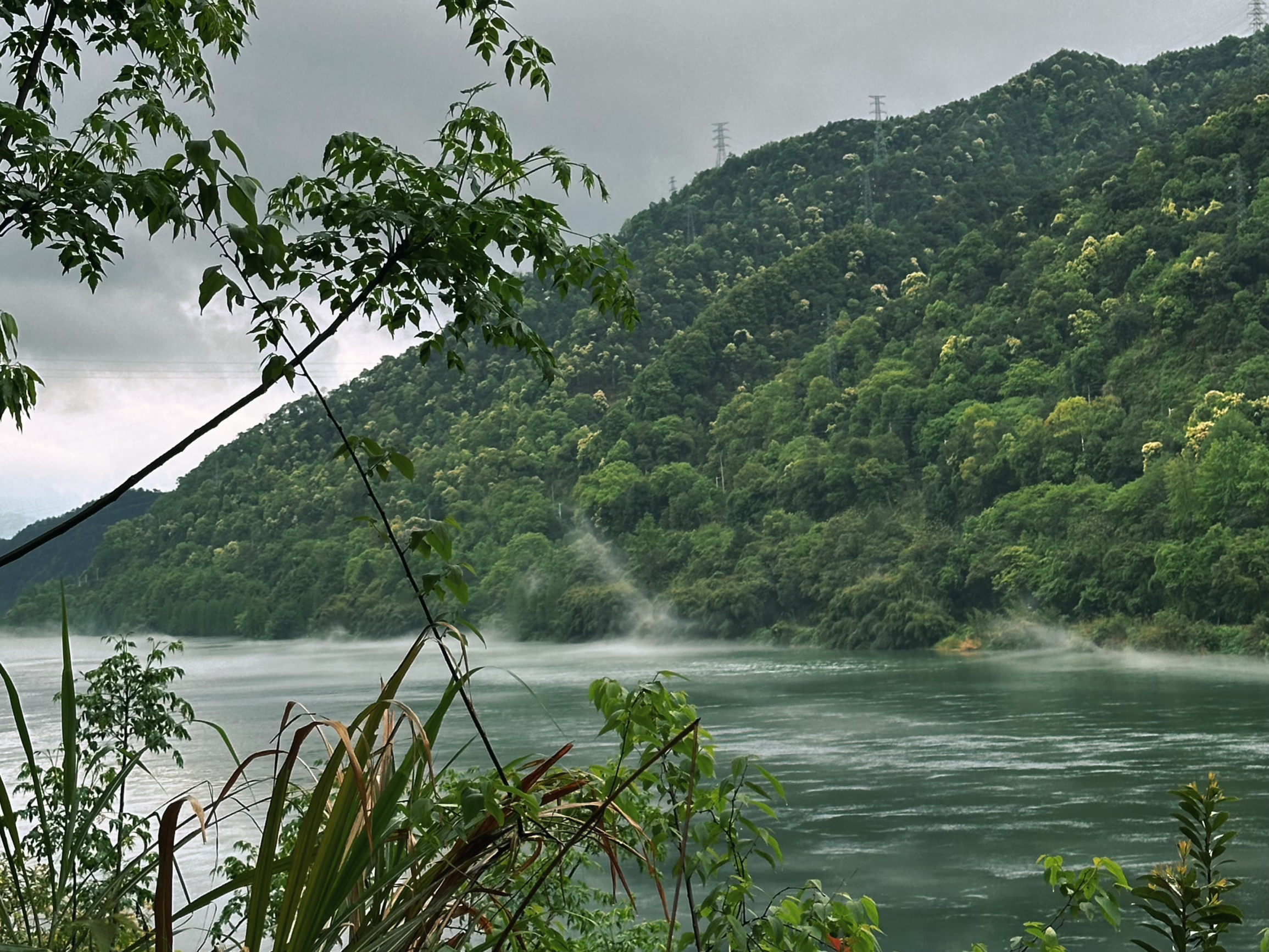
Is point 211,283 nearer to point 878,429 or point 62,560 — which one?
point 878,429

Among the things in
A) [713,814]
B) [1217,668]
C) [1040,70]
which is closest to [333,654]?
[1217,668]

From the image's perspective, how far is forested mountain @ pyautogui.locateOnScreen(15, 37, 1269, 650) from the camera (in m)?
39.5

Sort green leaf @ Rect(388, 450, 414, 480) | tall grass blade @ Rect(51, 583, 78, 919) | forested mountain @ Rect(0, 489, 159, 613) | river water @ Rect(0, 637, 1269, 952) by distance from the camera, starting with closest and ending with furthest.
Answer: tall grass blade @ Rect(51, 583, 78, 919) < green leaf @ Rect(388, 450, 414, 480) < river water @ Rect(0, 637, 1269, 952) < forested mountain @ Rect(0, 489, 159, 613)

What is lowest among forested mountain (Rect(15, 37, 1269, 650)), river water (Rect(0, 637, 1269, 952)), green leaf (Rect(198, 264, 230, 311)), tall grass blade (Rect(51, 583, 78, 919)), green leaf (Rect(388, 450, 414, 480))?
river water (Rect(0, 637, 1269, 952))

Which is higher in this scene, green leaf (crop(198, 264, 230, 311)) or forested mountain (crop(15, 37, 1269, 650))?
forested mountain (crop(15, 37, 1269, 650))

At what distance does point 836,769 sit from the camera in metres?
20.7

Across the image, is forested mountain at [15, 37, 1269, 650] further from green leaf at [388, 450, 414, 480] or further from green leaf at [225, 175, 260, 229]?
green leaf at [225, 175, 260, 229]

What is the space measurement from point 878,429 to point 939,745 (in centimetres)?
2922

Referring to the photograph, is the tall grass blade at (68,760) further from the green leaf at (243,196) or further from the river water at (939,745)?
the river water at (939,745)

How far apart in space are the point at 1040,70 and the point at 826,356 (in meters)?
41.3

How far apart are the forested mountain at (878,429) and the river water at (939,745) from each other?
4337mm

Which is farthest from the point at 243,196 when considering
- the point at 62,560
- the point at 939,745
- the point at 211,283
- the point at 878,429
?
the point at 62,560

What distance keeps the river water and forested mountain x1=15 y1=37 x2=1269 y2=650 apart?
4337mm

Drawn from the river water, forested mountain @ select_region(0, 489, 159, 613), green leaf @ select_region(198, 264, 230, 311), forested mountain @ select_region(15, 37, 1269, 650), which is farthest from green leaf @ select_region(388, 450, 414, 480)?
forested mountain @ select_region(0, 489, 159, 613)
